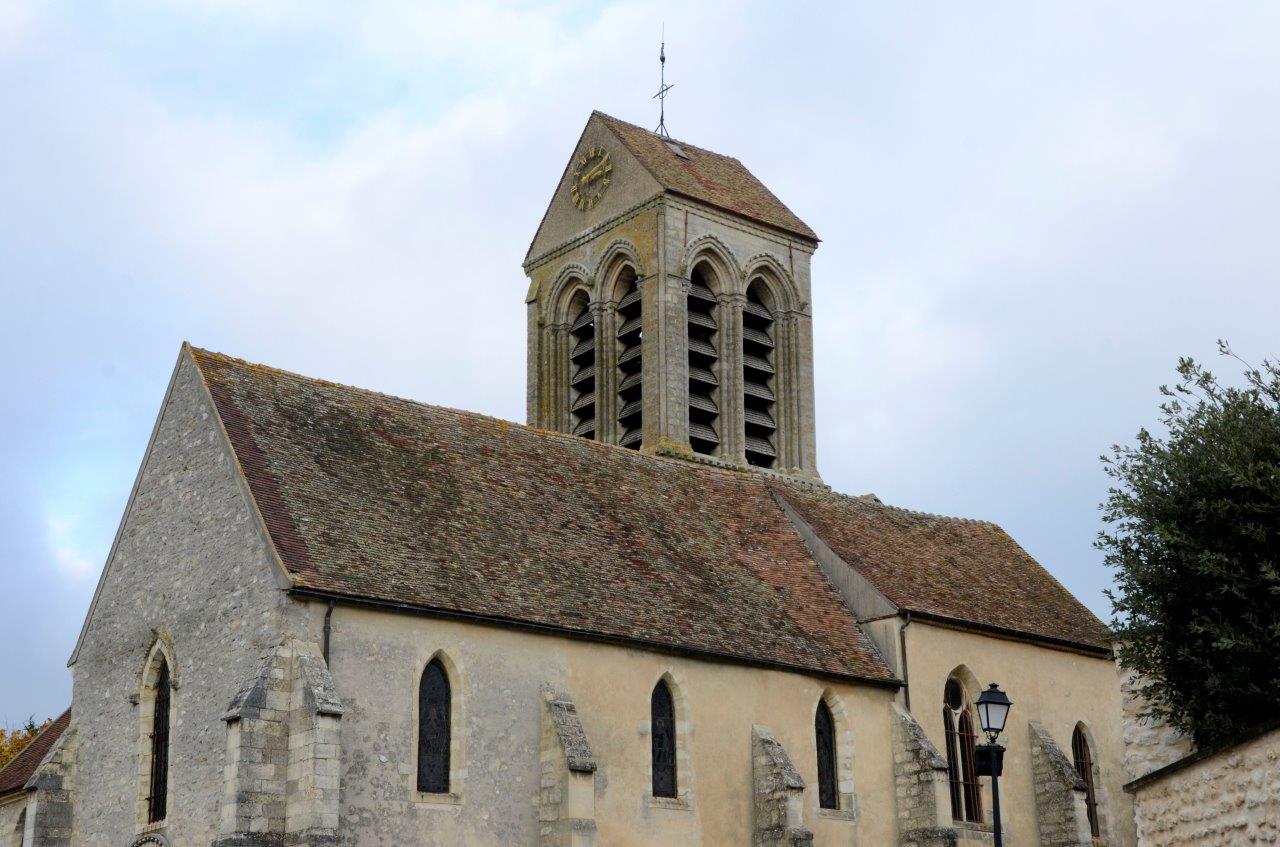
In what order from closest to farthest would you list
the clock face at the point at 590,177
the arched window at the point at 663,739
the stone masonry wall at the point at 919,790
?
the arched window at the point at 663,739 → the stone masonry wall at the point at 919,790 → the clock face at the point at 590,177

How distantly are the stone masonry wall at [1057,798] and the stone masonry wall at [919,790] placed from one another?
3.23m

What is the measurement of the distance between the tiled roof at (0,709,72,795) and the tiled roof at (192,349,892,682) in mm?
9302

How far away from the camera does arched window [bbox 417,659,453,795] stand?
882 inches

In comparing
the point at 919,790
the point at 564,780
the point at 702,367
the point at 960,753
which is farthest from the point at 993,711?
the point at 702,367

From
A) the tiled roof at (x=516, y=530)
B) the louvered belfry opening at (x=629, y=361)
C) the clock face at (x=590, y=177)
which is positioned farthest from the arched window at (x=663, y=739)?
the clock face at (x=590, y=177)

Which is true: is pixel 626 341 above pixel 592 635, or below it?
above

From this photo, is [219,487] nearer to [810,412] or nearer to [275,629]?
[275,629]

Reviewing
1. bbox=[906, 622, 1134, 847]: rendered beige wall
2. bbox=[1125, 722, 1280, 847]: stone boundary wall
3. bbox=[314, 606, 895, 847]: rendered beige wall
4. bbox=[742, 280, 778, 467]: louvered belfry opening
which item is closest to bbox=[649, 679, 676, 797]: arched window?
bbox=[314, 606, 895, 847]: rendered beige wall

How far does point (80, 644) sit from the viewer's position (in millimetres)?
26812

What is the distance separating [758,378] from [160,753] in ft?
70.2

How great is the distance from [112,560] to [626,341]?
1773 cm

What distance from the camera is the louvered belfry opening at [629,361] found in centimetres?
3994

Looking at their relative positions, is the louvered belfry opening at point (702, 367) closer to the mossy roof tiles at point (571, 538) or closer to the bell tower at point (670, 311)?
the bell tower at point (670, 311)

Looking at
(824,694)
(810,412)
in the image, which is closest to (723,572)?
(824,694)
